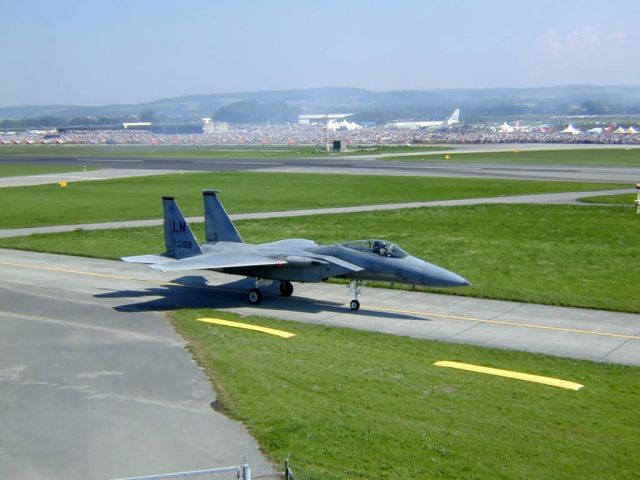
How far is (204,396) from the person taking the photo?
1694 cm

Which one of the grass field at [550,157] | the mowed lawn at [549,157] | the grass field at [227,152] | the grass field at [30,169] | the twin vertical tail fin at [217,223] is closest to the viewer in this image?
the twin vertical tail fin at [217,223]

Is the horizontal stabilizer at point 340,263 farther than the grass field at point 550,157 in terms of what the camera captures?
No

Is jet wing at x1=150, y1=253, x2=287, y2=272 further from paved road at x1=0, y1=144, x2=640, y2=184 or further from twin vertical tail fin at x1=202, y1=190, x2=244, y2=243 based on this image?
paved road at x1=0, y1=144, x2=640, y2=184

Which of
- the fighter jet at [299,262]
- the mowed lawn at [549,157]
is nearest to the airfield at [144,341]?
the fighter jet at [299,262]

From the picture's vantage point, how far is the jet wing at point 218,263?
26.1 meters

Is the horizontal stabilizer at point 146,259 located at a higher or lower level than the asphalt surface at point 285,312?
higher

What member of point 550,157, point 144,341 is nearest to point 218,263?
point 144,341

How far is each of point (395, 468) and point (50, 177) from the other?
80643 millimetres

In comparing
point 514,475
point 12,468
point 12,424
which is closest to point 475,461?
point 514,475

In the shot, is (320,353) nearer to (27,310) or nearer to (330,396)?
(330,396)

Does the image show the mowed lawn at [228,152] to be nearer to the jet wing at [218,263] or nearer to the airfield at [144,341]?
the airfield at [144,341]

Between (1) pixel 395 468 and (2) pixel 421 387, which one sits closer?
(1) pixel 395 468

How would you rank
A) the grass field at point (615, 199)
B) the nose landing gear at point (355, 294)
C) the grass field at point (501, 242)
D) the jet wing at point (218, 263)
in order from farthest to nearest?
the grass field at point (615, 199)
the grass field at point (501, 242)
the jet wing at point (218, 263)
the nose landing gear at point (355, 294)

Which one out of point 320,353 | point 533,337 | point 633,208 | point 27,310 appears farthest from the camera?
point 633,208
